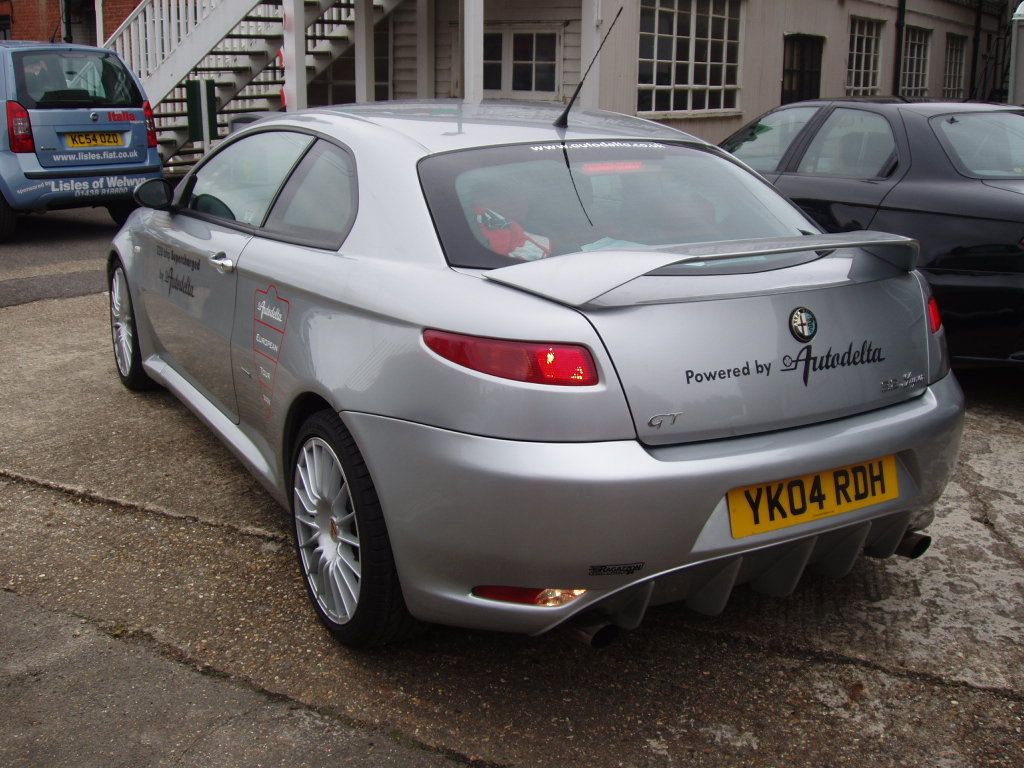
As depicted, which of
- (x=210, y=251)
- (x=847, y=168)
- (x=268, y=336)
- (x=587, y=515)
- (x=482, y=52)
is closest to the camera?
(x=587, y=515)

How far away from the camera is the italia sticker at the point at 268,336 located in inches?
126

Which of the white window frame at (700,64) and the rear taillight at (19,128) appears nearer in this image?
the rear taillight at (19,128)

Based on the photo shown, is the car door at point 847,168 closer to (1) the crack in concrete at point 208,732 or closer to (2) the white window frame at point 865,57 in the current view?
(1) the crack in concrete at point 208,732

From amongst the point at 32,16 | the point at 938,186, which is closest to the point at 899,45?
the point at 32,16

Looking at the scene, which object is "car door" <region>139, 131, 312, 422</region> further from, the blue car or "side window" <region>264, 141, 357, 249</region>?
the blue car

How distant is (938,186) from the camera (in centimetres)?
519

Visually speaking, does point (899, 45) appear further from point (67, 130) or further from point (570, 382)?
point (570, 382)

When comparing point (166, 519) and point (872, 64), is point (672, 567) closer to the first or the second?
point (166, 519)

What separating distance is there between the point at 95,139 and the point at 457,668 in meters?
8.88

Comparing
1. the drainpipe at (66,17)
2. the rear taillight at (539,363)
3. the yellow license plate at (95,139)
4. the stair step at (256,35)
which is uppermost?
the drainpipe at (66,17)

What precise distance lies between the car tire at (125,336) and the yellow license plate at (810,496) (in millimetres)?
3406

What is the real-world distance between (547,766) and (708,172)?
1.84m

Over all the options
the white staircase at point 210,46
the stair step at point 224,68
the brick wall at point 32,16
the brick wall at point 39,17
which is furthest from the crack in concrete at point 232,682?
the brick wall at point 32,16

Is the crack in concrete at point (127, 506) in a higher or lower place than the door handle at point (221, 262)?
lower
